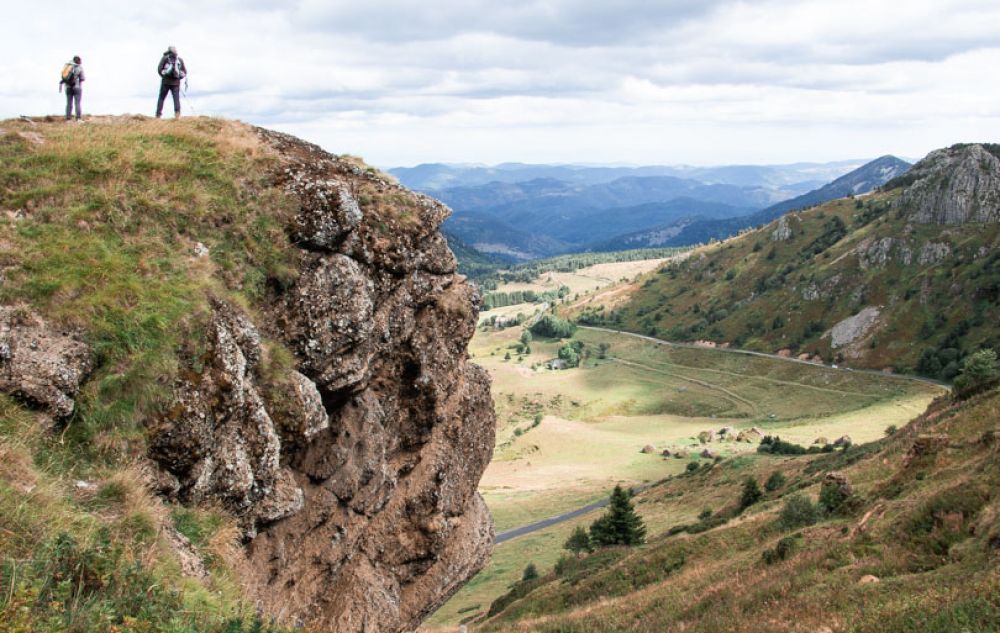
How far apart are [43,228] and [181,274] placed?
3.47 metres

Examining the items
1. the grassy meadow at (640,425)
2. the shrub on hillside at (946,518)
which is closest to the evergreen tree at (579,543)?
the grassy meadow at (640,425)

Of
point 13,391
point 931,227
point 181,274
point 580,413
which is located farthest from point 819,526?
point 931,227

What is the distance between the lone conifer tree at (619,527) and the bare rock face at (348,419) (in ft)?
112

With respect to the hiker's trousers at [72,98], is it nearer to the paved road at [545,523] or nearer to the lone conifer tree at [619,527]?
the lone conifer tree at [619,527]

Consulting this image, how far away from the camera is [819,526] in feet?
95.6

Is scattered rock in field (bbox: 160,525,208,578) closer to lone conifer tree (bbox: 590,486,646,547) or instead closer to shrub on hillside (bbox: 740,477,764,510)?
shrub on hillside (bbox: 740,477,764,510)

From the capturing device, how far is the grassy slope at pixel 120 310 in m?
8.89

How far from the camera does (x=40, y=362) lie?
12.9 metres

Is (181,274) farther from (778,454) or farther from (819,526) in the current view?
(778,454)

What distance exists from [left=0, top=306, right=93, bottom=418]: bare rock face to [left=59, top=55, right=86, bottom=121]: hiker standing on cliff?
1458 cm

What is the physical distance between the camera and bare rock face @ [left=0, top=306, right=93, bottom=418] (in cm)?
1251

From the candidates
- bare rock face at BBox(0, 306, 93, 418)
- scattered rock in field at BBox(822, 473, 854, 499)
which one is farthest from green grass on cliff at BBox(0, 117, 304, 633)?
scattered rock in field at BBox(822, 473, 854, 499)

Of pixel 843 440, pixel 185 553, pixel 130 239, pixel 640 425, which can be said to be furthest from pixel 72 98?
pixel 640 425

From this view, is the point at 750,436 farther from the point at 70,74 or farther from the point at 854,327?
the point at 70,74
